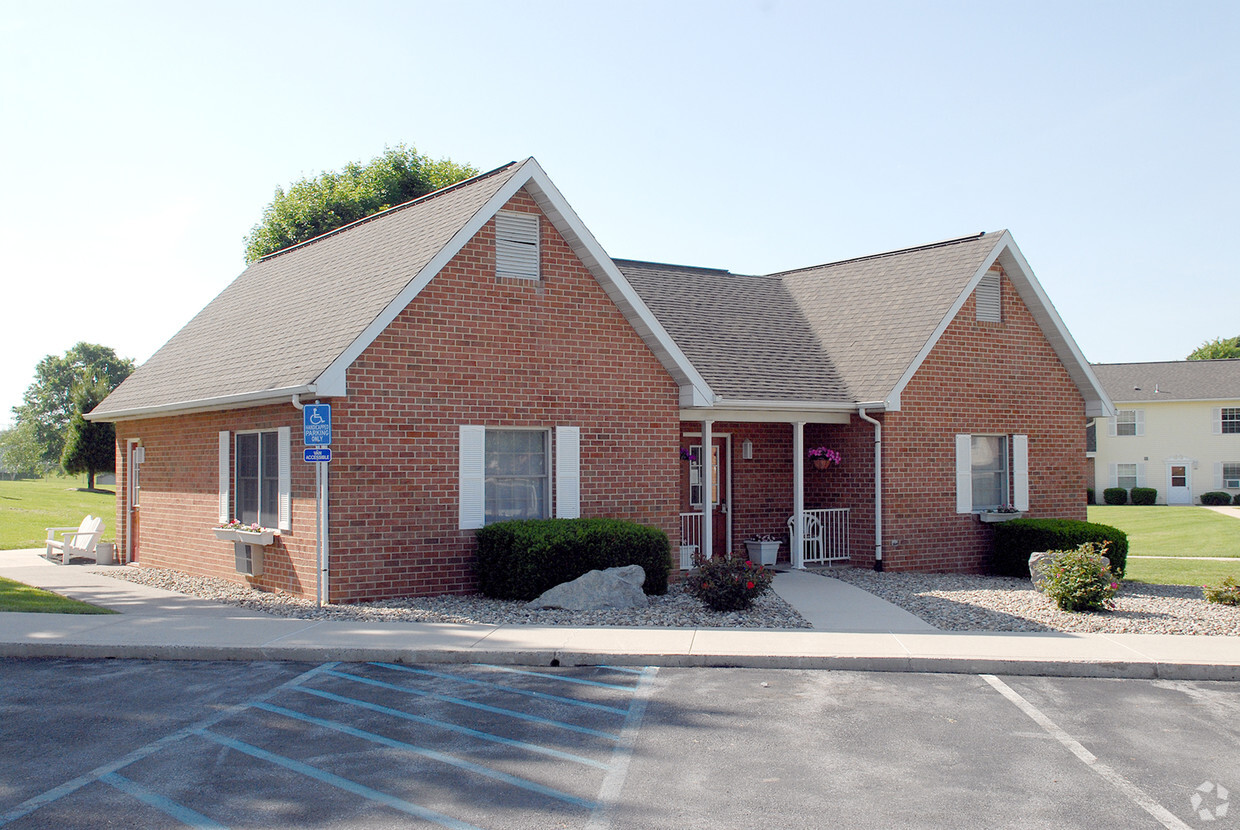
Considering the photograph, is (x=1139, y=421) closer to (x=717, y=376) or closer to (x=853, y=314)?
(x=853, y=314)


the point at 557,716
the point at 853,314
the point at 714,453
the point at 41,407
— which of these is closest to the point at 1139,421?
the point at 853,314

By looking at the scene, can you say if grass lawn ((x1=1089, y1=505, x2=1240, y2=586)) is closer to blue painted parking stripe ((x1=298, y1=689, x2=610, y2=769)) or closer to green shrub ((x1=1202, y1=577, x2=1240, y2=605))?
green shrub ((x1=1202, y1=577, x2=1240, y2=605))

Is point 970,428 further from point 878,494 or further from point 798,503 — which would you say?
point 798,503

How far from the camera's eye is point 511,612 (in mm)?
12438

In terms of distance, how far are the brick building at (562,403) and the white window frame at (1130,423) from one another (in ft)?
111

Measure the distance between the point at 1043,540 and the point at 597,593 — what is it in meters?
8.56

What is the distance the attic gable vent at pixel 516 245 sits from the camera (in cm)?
1433

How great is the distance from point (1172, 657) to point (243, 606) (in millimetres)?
10966

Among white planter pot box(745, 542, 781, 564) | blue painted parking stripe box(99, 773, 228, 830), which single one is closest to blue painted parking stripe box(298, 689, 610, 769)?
blue painted parking stripe box(99, 773, 228, 830)

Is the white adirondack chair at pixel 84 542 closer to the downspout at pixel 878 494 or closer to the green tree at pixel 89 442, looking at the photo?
the downspout at pixel 878 494

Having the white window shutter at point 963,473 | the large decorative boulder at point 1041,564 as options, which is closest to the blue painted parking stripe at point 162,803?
the large decorative boulder at point 1041,564

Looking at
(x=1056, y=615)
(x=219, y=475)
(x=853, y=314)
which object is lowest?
(x=1056, y=615)

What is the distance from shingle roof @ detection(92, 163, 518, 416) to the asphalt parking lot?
5263 mm

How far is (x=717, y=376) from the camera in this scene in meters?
17.0
